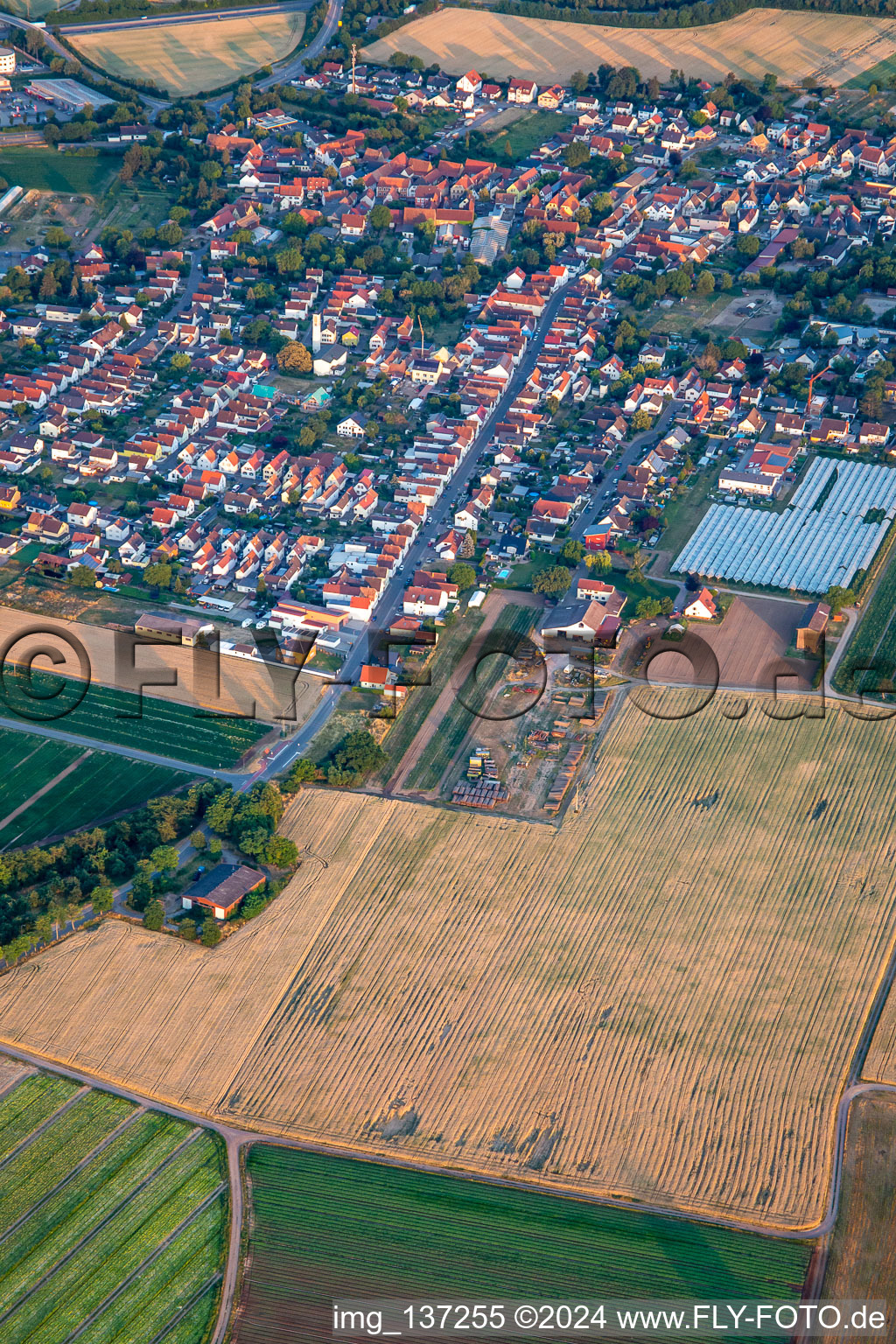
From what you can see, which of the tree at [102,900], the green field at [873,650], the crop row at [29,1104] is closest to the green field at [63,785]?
the tree at [102,900]

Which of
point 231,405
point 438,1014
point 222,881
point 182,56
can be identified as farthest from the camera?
point 182,56

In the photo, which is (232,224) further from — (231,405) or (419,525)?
(419,525)

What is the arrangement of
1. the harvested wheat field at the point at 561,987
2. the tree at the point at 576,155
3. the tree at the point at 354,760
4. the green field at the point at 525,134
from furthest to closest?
the green field at the point at 525,134 → the tree at the point at 576,155 → the tree at the point at 354,760 → the harvested wheat field at the point at 561,987

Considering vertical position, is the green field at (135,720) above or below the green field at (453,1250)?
below

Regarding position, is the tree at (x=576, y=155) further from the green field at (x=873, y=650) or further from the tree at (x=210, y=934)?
the tree at (x=210, y=934)

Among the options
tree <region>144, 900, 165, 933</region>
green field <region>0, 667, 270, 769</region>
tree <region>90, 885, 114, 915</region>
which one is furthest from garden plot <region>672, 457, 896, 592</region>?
tree <region>90, 885, 114, 915</region>

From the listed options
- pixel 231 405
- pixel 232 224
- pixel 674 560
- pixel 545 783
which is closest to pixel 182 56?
pixel 232 224

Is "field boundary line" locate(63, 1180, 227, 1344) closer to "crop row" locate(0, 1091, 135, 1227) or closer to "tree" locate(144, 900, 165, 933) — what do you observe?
"crop row" locate(0, 1091, 135, 1227)
